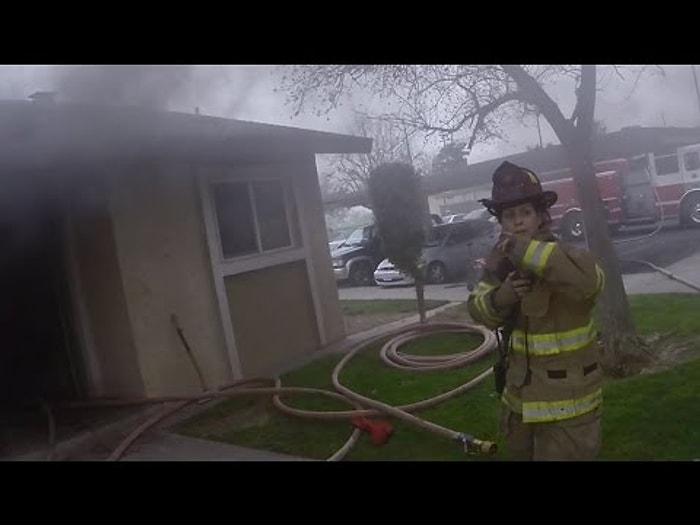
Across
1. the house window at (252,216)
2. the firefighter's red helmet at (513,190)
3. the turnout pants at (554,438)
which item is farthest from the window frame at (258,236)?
the turnout pants at (554,438)

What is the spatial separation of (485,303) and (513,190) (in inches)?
10.8

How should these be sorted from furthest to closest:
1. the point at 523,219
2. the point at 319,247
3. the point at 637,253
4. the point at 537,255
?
the point at 637,253
the point at 319,247
the point at 523,219
the point at 537,255

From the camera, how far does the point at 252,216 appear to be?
96.0 inches

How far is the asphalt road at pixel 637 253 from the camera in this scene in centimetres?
212

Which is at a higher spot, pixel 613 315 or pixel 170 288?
pixel 170 288

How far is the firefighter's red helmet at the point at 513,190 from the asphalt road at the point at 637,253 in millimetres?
733

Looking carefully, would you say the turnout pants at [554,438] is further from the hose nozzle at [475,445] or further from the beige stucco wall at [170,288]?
the beige stucco wall at [170,288]

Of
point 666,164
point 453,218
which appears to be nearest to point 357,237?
point 453,218

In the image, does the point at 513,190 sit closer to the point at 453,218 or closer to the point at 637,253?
the point at 453,218

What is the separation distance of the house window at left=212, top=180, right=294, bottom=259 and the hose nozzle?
1119 mm

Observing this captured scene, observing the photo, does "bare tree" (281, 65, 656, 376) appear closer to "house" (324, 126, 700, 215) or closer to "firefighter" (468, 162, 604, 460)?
"house" (324, 126, 700, 215)

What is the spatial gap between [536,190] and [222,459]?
134cm
